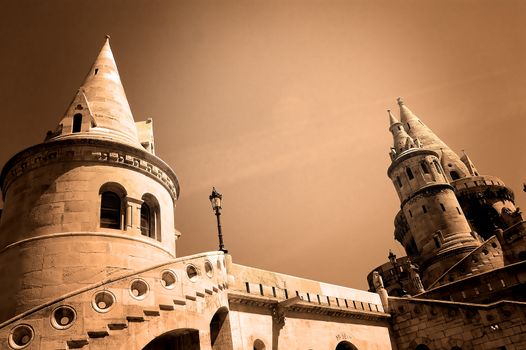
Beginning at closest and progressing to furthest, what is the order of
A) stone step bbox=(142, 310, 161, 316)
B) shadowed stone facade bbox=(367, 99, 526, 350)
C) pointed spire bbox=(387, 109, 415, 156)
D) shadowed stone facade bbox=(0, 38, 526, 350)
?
shadowed stone facade bbox=(0, 38, 526, 350)
stone step bbox=(142, 310, 161, 316)
shadowed stone facade bbox=(367, 99, 526, 350)
pointed spire bbox=(387, 109, 415, 156)

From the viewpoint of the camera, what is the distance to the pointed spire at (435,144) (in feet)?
140

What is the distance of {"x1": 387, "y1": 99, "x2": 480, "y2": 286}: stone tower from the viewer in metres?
30.5

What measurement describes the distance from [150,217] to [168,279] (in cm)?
447

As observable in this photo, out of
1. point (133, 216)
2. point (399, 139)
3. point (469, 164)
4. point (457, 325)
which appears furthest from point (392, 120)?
point (133, 216)

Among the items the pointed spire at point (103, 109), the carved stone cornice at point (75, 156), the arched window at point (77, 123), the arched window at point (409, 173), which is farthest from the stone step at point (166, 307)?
the arched window at point (409, 173)

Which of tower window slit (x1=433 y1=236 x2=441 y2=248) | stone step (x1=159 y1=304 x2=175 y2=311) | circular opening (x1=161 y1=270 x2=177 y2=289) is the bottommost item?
stone step (x1=159 y1=304 x2=175 y2=311)

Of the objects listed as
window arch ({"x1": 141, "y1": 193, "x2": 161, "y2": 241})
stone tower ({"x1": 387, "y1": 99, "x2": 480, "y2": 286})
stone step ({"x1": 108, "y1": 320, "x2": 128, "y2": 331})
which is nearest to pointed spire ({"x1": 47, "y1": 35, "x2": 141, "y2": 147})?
window arch ({"x1": 141, "y1": 193, "x2": 161, "y2": 241})

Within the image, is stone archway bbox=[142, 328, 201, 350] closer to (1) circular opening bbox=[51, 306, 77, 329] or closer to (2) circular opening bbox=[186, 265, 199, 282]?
(2) circular opening bbox=[186, 265, 199, 282]

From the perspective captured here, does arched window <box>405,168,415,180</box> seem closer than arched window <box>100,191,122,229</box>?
No

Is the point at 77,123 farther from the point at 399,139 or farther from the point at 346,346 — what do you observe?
the point at 399,139

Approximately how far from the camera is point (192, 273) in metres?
10.5

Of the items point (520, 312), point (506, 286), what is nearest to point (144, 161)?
point (520, 312)

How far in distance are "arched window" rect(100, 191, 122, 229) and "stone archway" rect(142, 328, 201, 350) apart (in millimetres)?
3857

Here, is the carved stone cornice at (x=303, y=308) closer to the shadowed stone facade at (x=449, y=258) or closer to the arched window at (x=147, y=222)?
the shadowed stone facade at (x=449, y=258)
